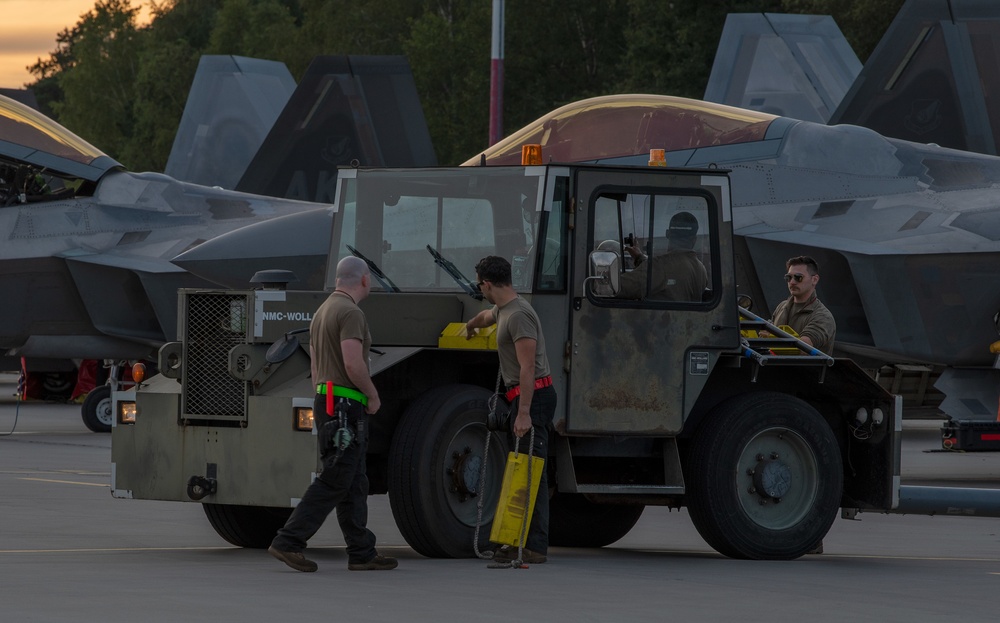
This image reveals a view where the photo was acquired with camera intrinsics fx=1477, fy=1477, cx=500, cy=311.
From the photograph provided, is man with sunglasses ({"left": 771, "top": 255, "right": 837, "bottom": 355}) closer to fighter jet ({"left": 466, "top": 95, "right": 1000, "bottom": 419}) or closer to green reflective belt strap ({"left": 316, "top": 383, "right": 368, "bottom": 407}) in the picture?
green reflective belt strap ({"left": 316, "top": 383, "right": 368, "bottom": 407})

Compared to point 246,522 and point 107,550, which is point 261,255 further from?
point 107,550

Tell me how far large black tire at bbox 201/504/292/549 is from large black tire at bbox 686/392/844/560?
7.84 ft

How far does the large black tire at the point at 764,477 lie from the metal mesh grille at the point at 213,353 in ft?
8.54

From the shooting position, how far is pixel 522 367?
739 centimetres

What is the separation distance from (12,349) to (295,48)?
47.2 m

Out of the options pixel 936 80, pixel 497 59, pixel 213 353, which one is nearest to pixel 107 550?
pixel 213 353

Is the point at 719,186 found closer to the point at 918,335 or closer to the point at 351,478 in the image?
the point at 351,478

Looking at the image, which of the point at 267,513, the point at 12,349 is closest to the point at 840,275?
the point at 267,513

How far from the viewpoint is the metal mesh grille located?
25.6 ft

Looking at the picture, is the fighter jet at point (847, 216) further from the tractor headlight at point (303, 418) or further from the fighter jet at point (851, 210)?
the tractor headlight at point (303, 418)

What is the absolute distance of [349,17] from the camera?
61656mm

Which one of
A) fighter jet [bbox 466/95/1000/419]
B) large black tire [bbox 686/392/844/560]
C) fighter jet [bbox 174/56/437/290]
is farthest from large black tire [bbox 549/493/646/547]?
fighter jet [bbox 174/56/437/290]

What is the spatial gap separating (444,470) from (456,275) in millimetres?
1182

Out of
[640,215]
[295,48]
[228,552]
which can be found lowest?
[228,552]
